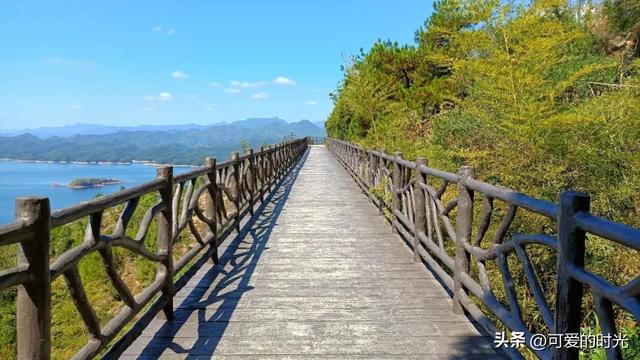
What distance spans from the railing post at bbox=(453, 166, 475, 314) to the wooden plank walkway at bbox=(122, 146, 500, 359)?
0.22m

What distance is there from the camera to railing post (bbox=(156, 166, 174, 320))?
3.73m

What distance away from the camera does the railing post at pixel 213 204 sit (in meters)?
5.40

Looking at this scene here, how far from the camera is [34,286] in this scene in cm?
202

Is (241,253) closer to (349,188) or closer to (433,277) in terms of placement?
(433,277)

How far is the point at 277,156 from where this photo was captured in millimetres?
14156

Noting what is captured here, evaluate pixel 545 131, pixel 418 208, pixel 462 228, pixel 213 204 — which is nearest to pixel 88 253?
pixel 462 228

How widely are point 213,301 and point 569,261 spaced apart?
9.97 ft

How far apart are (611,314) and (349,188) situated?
11.2 metres

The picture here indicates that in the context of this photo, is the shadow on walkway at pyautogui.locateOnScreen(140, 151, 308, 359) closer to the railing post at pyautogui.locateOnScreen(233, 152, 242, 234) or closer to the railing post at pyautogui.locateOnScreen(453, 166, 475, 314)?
the railing post at pyautogui.locateOnScreen(233, 152, 242, 234)

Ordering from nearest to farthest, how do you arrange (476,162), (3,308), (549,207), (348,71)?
(549,207) < (476,162) < (348,71) < (3,308)

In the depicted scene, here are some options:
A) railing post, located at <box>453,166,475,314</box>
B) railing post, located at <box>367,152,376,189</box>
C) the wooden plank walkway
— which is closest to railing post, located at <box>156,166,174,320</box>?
the wooden plank walkway

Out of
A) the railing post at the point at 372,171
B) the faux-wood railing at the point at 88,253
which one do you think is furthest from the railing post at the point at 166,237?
the railing post at the point at 372,171

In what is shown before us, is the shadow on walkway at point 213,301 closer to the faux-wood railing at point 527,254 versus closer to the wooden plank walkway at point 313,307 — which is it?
the wooden plank walkway at point 313,307

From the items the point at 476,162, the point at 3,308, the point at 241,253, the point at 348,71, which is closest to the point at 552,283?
the point at 476,162
